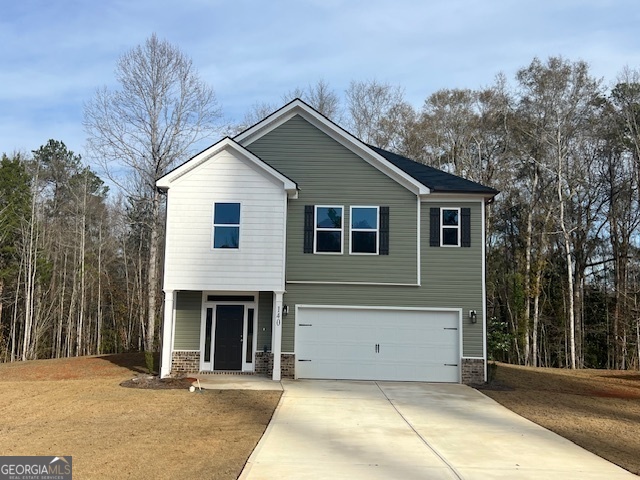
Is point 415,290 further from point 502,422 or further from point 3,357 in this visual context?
point 3,357

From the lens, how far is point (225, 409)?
10656 millimetres

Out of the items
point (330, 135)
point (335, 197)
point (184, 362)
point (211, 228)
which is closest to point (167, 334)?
point (184, 362)

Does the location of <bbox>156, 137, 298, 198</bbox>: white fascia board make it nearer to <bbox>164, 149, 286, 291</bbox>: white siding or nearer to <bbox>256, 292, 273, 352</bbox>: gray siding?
<bbox>164, 149, 286, 291</bbox>: white siding

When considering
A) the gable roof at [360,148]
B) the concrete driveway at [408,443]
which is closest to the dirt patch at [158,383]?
the concrete driveway at [408,443]

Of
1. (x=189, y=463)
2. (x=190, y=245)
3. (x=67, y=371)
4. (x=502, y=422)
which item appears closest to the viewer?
(x=189, y=463)

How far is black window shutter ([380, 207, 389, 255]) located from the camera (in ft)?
51.9

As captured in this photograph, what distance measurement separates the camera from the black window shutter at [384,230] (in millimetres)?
15812

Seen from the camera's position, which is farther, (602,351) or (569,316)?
(602,351)

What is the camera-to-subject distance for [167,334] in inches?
590

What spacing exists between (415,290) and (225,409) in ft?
22.9

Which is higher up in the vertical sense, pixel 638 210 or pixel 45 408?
pixel 638 210

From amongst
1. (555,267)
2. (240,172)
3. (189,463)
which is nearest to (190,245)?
(240,172)

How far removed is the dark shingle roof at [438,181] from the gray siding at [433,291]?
1.06 m

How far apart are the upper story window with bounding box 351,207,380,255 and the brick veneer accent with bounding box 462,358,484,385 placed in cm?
396
